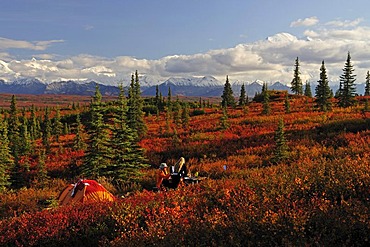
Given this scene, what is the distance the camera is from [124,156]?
18.2 m

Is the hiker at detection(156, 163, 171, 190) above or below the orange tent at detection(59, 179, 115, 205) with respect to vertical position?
above

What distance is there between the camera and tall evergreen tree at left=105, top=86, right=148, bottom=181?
17656 millimetres

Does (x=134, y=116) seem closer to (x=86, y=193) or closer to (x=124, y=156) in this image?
(x=124, y=156)

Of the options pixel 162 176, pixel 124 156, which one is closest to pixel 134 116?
pixel 124 156

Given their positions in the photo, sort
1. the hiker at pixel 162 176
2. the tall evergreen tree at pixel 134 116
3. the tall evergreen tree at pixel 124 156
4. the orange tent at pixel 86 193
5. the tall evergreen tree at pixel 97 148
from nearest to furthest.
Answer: the orange tent at pixel 86 193
the hiker at pixel 162 176
the tall evergreen tree at pixel 124 156
the tall evergreen tree at pixel 97 148
the tall evergreen tree at pixel 134 116

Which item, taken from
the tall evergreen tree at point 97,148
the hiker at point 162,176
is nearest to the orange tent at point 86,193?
the hiker at point 162,176

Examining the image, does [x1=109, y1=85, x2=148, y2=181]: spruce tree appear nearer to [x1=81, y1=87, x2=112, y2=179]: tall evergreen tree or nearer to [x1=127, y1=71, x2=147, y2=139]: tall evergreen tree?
[x1=81, y1=87, x2=112, y2=179]: tall evergreen tree

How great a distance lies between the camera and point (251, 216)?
4.78 meters

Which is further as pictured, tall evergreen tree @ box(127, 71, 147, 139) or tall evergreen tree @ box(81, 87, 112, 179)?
tall evergreen tree @ box(127, 71, 147, 139)

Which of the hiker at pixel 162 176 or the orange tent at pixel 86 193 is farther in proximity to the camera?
the hiker at pixel 162 176

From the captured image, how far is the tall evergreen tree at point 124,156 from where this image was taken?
17.7m

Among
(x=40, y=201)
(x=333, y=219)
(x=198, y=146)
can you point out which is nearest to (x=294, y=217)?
(x=333, y=219)

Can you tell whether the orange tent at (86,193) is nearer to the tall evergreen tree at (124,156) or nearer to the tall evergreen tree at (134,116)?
the tall evergreen tree at (124,156)

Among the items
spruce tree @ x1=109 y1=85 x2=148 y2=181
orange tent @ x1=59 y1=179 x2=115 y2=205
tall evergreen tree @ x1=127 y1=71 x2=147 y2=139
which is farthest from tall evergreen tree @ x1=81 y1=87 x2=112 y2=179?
orange tent @ x1=59 y1=179 x2=115 y2=205
